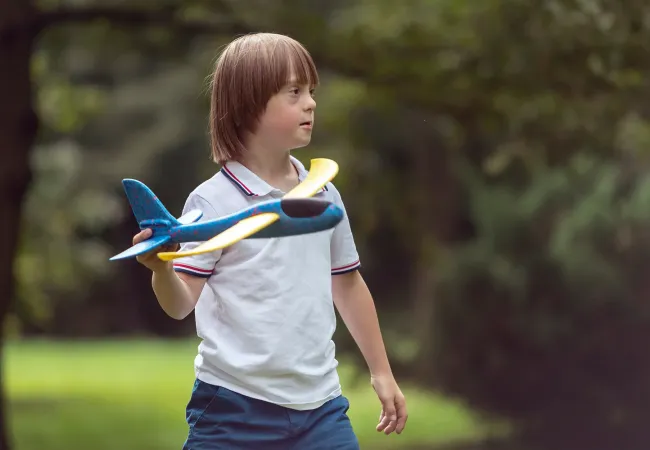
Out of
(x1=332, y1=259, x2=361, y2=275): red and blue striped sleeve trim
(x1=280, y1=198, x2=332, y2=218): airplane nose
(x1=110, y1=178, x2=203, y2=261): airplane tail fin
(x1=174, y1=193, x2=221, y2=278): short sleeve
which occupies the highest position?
(x1=280, y1=198, x2=332, y2=218): airplane nose

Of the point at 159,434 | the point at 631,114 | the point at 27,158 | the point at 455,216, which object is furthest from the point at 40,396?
the point at 631,114

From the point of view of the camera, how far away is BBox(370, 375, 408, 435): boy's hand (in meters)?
2.79

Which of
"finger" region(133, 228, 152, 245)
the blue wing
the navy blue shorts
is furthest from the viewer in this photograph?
the navy blue shorts

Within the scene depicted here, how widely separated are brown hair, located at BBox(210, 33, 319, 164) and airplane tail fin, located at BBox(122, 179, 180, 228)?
379 millimetres

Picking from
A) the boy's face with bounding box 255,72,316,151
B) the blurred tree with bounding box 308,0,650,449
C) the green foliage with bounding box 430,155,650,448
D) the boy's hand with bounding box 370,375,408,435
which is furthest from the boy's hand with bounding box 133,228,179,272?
the green foliage with bounding box 430,155,650,448

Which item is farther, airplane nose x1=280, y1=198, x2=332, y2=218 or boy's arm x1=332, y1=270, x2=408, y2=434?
boy's arm x1=332, y1=270, x2=408, y2=434

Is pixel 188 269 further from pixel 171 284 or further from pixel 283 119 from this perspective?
pixel 283 119

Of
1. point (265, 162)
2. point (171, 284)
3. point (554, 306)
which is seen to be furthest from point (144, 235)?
point (554, 306)

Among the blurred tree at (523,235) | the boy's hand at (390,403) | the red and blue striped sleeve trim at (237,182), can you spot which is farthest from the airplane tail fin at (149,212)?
the blurred tree at (523,235)

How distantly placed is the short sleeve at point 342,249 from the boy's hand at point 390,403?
0.88ft

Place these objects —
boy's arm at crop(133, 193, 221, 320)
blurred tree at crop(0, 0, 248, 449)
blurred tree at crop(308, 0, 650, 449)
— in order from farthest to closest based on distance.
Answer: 1. blurred tree at crop(0, 0, 248, 449)
2. blurred tree at crop(308, 0, 650, 449)
3. boy's arm at crop(133, 193, 221, 320)

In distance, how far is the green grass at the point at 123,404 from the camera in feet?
34.9

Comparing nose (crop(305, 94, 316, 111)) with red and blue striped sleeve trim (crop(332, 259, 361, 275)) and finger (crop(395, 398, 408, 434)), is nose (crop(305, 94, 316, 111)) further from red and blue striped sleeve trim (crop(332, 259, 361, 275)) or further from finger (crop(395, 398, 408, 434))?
finger (crop(395, 398, 408, 434))

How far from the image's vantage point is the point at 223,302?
2561 millimetres
